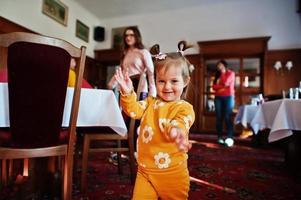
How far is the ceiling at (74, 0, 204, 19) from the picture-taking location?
6.24m

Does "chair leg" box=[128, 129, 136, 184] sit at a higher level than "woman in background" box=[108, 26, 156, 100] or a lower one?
lower

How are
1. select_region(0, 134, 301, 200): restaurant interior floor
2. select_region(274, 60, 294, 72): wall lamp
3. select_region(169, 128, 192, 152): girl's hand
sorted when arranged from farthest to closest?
1. select_region(274, 60, 294, 72): wall lamp
2. select_region(0, 134, 301, 200): restaurant interior floor
3. select_region(169, 128, 192, 152): girl's hand

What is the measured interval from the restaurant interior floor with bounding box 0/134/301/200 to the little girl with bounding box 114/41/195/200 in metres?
0.55

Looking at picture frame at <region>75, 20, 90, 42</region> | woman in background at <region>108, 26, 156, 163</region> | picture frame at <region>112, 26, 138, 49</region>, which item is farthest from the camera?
picture frame at <region>112, 26, 138, 49</region>

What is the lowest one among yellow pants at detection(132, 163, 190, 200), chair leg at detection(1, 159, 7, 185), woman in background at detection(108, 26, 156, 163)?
chair leg at detection(1, 159, 7, 185)

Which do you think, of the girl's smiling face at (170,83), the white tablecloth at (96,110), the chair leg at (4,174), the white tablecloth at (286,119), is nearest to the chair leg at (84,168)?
the white tablecloth at (96,110)

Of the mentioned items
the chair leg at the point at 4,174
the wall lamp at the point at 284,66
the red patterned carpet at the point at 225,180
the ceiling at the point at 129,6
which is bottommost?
the red patterned carpet at the point at 225,180

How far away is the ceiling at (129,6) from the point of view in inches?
246

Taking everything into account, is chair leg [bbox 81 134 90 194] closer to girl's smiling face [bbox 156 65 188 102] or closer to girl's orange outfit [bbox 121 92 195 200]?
girl's orange outfit [bbox 121 92 195 200]

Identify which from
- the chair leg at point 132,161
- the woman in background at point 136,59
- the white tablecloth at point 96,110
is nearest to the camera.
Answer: the white tablecloth at point 96,110

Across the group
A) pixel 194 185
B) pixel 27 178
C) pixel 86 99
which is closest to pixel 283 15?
pixel 194 185

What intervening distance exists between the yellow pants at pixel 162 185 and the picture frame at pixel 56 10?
5.40 m

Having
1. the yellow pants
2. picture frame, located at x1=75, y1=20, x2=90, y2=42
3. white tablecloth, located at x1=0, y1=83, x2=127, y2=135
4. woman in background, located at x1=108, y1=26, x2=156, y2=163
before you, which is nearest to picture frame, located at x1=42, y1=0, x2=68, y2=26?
picture frame, located at x1=75, y1=20, x2=90, y2=42

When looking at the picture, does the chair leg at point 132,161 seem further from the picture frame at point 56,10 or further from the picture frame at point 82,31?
the picture frame at point 82,31
